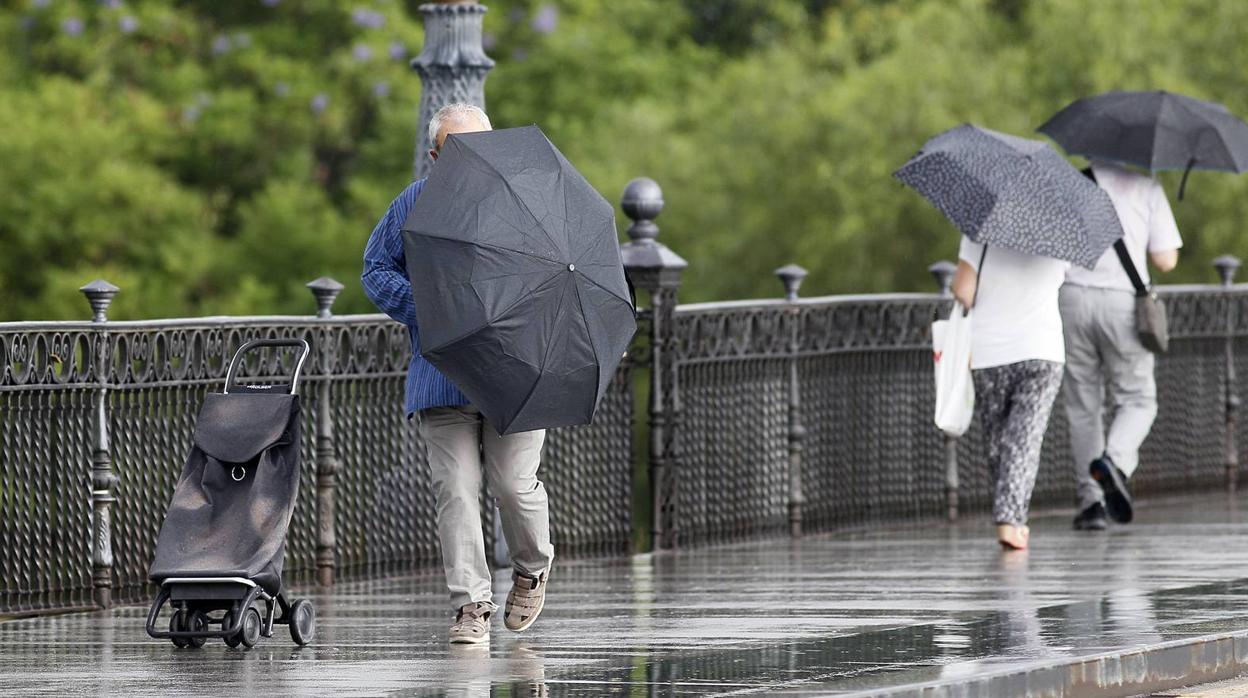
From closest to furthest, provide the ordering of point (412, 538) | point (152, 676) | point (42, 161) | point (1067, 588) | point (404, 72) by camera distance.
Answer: point (152, 676) < point (1067, 588) < point (412, 538) < point (42, 161) < point (404, 72)

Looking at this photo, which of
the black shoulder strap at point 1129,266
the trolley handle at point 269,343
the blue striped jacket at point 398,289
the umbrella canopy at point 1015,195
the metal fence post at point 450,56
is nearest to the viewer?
the blue striped jacket at point 398,289

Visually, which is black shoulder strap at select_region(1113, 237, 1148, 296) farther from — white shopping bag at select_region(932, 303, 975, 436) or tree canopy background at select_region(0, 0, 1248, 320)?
tree canopy background at select_region(0, 0, 1248, 320)

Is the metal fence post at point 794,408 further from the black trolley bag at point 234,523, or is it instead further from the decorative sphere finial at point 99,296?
the black trolley bag at point 234,523

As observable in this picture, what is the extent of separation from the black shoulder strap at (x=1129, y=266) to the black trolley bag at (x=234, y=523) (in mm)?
4886

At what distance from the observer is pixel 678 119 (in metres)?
35.1

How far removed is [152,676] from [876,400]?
18.7ft

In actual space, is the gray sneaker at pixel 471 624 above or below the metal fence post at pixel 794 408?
below

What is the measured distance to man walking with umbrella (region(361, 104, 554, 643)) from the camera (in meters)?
8.07

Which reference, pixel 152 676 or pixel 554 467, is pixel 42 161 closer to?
pixel 554 467

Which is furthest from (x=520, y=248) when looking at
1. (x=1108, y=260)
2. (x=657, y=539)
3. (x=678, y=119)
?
(x=678, y=119)

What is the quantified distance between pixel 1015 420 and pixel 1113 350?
1.04m

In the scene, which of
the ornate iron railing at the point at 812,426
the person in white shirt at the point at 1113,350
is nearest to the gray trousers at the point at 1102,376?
the person in white shirt at the point at 1113,350

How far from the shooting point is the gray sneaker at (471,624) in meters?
8.19

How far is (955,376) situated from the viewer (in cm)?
1111
